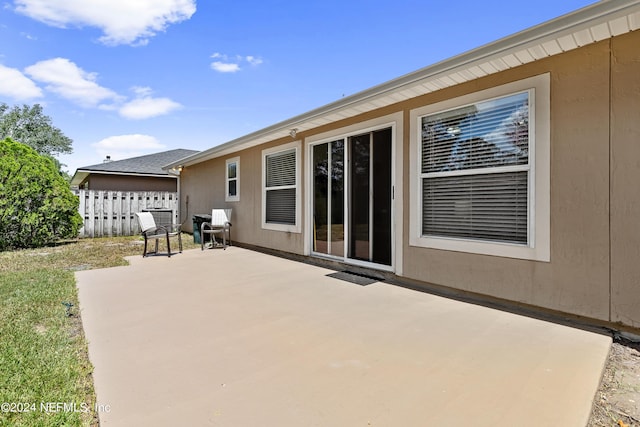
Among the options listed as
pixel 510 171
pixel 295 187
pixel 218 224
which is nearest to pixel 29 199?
pixel 218 224

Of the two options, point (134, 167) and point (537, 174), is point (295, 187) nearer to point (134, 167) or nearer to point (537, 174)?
point (537, 174)

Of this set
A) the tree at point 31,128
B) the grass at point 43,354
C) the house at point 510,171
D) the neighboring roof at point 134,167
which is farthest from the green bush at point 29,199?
the tree at point 31,128

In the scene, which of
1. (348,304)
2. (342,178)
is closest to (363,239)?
(342,178)

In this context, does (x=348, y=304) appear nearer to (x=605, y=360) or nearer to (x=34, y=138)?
(x=605, y=360)

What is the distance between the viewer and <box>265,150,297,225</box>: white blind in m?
6.43

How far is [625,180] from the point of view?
105 inches

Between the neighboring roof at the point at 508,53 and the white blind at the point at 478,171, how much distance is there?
1.26ft

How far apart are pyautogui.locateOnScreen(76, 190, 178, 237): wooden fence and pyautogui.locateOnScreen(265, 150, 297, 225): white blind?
497cm

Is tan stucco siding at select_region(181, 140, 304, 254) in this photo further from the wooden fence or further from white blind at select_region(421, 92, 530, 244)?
white blind at select_region(421, 92, 530, 244)

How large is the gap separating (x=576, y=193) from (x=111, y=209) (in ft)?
39.5

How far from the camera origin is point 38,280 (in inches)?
178

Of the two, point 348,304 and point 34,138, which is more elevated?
point 34,138

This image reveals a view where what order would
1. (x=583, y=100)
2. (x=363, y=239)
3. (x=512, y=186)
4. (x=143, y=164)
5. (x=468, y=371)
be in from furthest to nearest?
(x=143, y=164), (x=363, y=239), (x=512, y=186), (x=583, y=100), (x=468, y=371)

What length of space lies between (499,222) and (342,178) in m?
2.50
